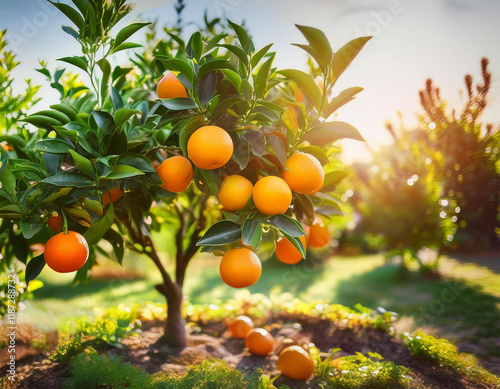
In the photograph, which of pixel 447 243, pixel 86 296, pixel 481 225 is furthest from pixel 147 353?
pixel 447 243

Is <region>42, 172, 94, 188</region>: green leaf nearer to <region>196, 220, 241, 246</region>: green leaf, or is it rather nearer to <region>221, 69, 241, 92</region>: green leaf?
<region>196, 220, 241, 246</region>: green leaf

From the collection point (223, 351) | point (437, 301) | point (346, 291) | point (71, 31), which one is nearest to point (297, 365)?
point (223, 351)

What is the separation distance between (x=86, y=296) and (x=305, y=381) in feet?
10.0

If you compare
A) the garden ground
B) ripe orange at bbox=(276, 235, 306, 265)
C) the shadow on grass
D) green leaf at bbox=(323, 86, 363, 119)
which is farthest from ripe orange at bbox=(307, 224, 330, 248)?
the shadow on grass

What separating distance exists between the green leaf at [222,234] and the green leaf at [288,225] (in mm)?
103

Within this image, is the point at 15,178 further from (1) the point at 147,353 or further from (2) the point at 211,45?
(1) the point at 147,353

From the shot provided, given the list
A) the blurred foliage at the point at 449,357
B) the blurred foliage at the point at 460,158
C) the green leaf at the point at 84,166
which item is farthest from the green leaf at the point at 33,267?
the blurred foliage at the point at 460,158

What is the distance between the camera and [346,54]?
0.89 m

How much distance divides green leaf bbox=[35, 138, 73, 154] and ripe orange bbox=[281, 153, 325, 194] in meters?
0.65

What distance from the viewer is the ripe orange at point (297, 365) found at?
1.49 meters

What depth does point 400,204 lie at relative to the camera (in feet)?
12.0

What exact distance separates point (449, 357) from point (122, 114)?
1.65 meters

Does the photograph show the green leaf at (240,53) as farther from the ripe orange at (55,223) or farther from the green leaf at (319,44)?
the ripe orange at (55,223)

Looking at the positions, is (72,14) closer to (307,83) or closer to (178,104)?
(178,104)
